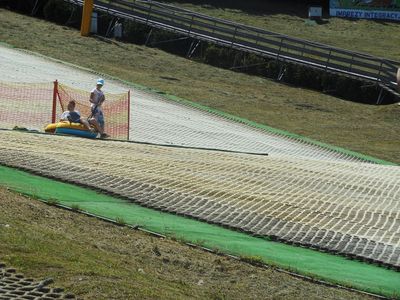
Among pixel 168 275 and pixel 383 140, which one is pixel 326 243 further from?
pixel 383 140

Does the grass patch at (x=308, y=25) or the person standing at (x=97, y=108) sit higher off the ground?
the person standing at (x=97, y=108)

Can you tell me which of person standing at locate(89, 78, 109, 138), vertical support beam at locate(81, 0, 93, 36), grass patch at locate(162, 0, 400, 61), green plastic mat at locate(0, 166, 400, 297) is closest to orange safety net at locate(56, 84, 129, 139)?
person standing at locate(89, 78, 109, 138)

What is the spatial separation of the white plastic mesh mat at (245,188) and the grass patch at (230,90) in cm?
1376

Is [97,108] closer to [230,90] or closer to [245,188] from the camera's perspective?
[245,188]

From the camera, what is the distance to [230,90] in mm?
41844

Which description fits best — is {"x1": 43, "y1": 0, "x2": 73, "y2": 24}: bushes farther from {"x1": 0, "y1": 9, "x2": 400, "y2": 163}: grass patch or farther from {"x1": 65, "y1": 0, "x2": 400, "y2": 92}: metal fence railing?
{"x1": 0, "y1": 9, "x2": 400, "y2": 163}: grass patch

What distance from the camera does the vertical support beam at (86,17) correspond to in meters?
45.6

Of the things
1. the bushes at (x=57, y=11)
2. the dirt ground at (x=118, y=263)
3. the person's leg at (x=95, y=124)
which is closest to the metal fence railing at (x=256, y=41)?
the bushes at (x=57, y=11)

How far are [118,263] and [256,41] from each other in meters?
37.1

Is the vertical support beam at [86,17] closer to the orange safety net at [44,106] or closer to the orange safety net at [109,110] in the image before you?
the orange safety net at [44,106]

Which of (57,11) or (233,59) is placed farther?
(57,11)

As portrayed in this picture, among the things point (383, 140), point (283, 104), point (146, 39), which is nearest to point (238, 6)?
point (146, 39)

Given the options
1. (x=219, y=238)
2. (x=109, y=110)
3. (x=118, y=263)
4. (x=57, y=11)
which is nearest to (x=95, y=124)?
(x=109, y=110)

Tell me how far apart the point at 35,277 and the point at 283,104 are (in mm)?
32173
